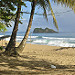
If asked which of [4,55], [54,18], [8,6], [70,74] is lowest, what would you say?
[4,55]

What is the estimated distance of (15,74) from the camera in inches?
153

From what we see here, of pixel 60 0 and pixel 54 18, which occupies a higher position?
pixel 60 0

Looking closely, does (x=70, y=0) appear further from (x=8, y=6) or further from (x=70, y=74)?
(x=70, y=74)

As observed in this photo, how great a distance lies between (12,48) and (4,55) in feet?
2.13

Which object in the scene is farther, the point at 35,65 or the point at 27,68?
the point at 35,65

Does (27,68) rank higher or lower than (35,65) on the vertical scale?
higher

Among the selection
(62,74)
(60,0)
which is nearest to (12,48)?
(60,0)

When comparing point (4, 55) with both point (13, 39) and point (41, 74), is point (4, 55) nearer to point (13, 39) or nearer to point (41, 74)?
point (13, 39)

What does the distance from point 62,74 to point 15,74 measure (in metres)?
1.43

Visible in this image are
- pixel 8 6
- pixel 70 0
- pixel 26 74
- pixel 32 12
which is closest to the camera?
pixel 26 74

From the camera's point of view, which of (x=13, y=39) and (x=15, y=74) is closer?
(x=15, y=74)

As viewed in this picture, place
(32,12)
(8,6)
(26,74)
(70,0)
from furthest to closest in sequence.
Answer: (32,12) → (70,0) → (8,6) → (26,74)

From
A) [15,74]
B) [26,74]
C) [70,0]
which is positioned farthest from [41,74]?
[70,0]

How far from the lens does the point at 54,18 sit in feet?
28.9
